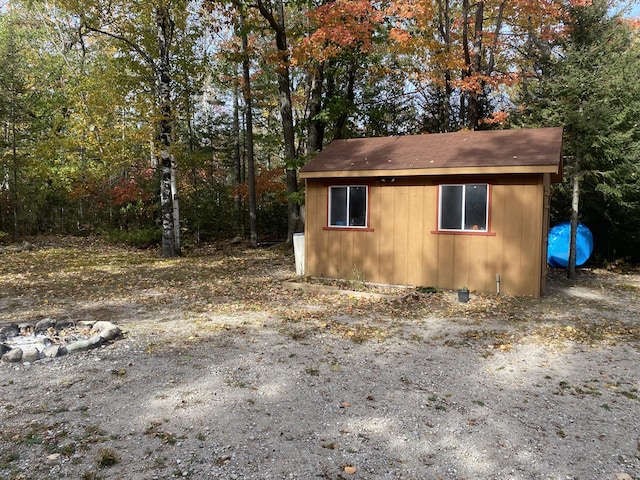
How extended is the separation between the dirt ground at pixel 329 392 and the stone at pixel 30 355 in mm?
81

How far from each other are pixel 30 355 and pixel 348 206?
6.60 meters

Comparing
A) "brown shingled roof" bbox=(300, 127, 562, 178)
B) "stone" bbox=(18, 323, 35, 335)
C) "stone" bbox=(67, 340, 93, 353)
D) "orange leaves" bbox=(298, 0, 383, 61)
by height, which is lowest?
"stone" bbox=(67, 340, 93, 353)

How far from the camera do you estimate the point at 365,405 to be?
367cm

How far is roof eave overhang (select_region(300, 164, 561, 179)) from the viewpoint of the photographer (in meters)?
7.69

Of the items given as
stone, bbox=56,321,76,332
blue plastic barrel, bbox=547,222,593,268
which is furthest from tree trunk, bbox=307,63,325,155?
stone, bbox=56,321,76,332

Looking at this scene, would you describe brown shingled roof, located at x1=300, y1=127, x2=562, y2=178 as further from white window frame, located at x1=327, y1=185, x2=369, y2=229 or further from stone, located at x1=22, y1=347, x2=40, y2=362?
stone, located at x1=22, y1=347, x2=40, y2=362

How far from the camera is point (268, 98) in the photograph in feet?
70.9

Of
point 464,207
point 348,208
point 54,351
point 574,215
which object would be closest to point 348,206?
point 348,208

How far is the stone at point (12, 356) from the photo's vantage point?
4.41 m

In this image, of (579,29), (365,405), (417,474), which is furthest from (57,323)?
(579,29)

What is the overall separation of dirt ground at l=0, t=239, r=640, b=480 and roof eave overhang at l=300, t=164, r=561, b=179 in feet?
7.58

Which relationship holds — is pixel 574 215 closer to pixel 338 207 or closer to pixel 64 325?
pixel 338 207

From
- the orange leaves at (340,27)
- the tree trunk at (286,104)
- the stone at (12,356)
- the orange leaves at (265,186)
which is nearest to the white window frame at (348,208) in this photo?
the tree trunk at (286,104)

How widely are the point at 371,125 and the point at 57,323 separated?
15050mm
